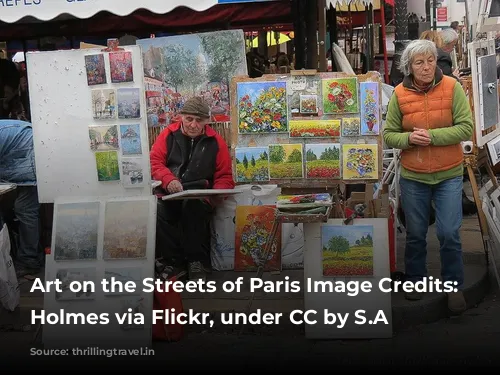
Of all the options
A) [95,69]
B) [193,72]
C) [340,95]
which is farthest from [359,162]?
[193,72]

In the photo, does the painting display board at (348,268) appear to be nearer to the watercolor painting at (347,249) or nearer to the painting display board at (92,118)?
the watercolor painting at (347,249)

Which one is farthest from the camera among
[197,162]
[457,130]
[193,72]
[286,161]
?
[193,72]

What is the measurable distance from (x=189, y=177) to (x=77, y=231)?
1.57 m

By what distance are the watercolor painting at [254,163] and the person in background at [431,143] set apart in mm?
837

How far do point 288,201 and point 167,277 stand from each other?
4.82 feet

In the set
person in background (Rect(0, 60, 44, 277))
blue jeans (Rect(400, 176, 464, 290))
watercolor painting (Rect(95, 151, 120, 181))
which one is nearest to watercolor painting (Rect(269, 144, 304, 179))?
blue jeans (Rect(400, 176, 464, 290))

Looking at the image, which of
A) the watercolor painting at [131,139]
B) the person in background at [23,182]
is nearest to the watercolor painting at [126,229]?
the watercolor painting at [131,139]

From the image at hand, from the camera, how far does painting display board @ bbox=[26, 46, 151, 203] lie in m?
6.03

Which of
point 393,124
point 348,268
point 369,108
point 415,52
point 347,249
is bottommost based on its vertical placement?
point 348,268

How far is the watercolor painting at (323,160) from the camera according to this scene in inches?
247

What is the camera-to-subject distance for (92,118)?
6102mm

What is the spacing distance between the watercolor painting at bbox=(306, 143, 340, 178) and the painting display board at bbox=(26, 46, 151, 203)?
1.09 meters

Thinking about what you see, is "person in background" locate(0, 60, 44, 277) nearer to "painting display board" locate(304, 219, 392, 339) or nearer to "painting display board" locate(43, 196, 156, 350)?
"painting display board" locate(43, 196, 156, 350)

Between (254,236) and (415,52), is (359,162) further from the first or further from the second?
(254,236)
